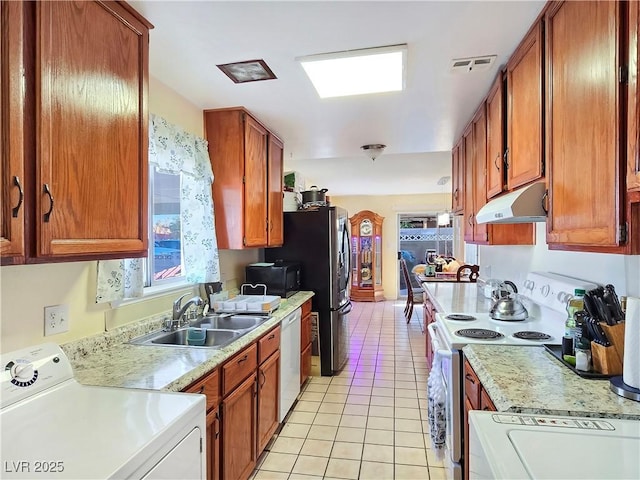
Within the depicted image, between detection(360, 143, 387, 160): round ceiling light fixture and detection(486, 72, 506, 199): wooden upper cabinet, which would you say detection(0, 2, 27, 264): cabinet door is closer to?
detection(486, 72, 506, 199): wooden upper cabinet

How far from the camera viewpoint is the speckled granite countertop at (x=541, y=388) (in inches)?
42.8

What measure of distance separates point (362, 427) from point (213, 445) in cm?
143

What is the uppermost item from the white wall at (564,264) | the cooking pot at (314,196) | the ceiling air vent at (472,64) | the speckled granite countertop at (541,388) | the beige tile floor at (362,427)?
the ceiling air vent at (472,64)

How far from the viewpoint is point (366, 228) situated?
26.5ft

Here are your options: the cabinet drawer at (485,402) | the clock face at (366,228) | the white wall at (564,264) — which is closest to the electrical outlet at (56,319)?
the cabinet drawer at (485,402)

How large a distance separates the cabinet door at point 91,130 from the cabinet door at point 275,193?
173 centimetres

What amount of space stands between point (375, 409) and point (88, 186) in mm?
2665

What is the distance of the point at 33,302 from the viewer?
4.68ft

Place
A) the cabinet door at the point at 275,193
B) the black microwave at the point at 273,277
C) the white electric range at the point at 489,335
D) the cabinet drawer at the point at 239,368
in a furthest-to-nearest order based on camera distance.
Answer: the cabinet door at the point at 275,193, the black microwave at the point at 273,277, the white electric range at the point at 489,335, the cabinet drawer at the point at 239,368

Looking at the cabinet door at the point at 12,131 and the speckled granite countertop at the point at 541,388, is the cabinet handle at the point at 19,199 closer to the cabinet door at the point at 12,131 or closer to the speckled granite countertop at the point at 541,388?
the cabinet door at the point at 12,131

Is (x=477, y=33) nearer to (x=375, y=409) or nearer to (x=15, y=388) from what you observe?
(x=15, y=388)

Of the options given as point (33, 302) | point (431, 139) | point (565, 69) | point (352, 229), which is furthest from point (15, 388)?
point (352, 229)

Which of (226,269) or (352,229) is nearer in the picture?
(226,269)

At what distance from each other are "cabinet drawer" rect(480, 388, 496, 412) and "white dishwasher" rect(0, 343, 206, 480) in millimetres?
1020
